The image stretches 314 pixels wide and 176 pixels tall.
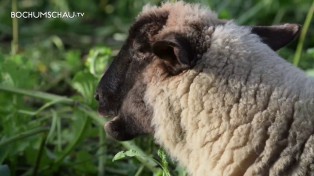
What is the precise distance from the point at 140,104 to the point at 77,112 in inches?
36.2

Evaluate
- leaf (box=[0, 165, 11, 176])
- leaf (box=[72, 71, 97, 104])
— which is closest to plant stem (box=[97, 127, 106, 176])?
leaf (box=[72, 71, 97, 104])

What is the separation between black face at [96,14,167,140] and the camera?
2.97 meters

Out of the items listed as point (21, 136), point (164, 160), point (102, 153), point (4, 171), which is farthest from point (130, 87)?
point (102, 153)

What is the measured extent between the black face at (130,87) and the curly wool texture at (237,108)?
0.08 metres

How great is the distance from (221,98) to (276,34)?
1.29ft

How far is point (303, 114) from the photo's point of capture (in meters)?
2.79

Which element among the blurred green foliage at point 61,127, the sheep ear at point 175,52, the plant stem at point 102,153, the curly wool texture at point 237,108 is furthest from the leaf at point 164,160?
the plant stem at point 102,153

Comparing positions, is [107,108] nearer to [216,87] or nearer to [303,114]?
[216,87]

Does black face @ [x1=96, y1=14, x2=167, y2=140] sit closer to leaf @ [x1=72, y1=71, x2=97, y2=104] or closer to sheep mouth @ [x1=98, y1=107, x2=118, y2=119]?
sheep mouth @ [x1=98, y1=107, x2=118, y2=119]

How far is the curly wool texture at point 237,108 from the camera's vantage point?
278 centimetres

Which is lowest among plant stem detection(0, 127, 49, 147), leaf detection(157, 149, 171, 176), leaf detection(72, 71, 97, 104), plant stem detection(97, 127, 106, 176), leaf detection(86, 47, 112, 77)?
plant stem detection(97, 127, 106, 176)

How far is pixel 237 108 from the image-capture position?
2805mm

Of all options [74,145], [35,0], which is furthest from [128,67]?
[35,0]

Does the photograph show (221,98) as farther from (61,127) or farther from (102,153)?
(61,127)
